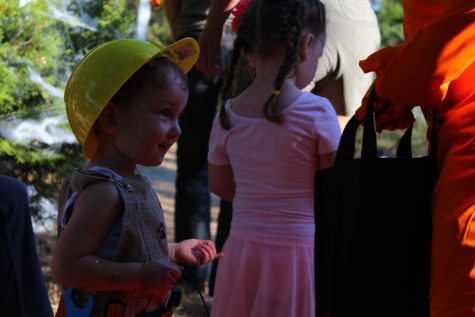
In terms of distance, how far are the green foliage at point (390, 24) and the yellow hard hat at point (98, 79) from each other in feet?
26.2

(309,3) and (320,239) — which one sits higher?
(309,3)

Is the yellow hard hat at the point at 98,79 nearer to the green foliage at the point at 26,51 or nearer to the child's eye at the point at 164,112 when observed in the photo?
the child's eye at the point at 164,112

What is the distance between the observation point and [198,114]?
191 inches

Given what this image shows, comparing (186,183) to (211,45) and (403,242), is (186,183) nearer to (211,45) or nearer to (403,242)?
(211,45)

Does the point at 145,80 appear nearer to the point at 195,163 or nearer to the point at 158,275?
the point at 158,275

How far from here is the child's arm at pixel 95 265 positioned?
2.20 meters

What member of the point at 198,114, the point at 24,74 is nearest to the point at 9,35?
the point at 24,74

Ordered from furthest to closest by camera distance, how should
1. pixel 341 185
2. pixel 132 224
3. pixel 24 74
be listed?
pixel 24 74 < pixel 341 185 < pixel 132 224

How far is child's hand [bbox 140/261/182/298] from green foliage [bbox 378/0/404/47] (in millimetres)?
8267

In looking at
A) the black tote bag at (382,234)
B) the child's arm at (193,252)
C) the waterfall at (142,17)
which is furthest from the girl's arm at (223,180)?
the waterfall at (142,17)

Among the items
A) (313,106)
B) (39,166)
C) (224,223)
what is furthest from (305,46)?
(39,166)

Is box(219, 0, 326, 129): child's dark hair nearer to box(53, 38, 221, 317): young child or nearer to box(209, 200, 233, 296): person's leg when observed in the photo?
box(53, 38, 221, 317): young child

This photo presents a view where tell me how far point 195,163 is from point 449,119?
109 inches

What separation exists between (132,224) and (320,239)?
59cm
